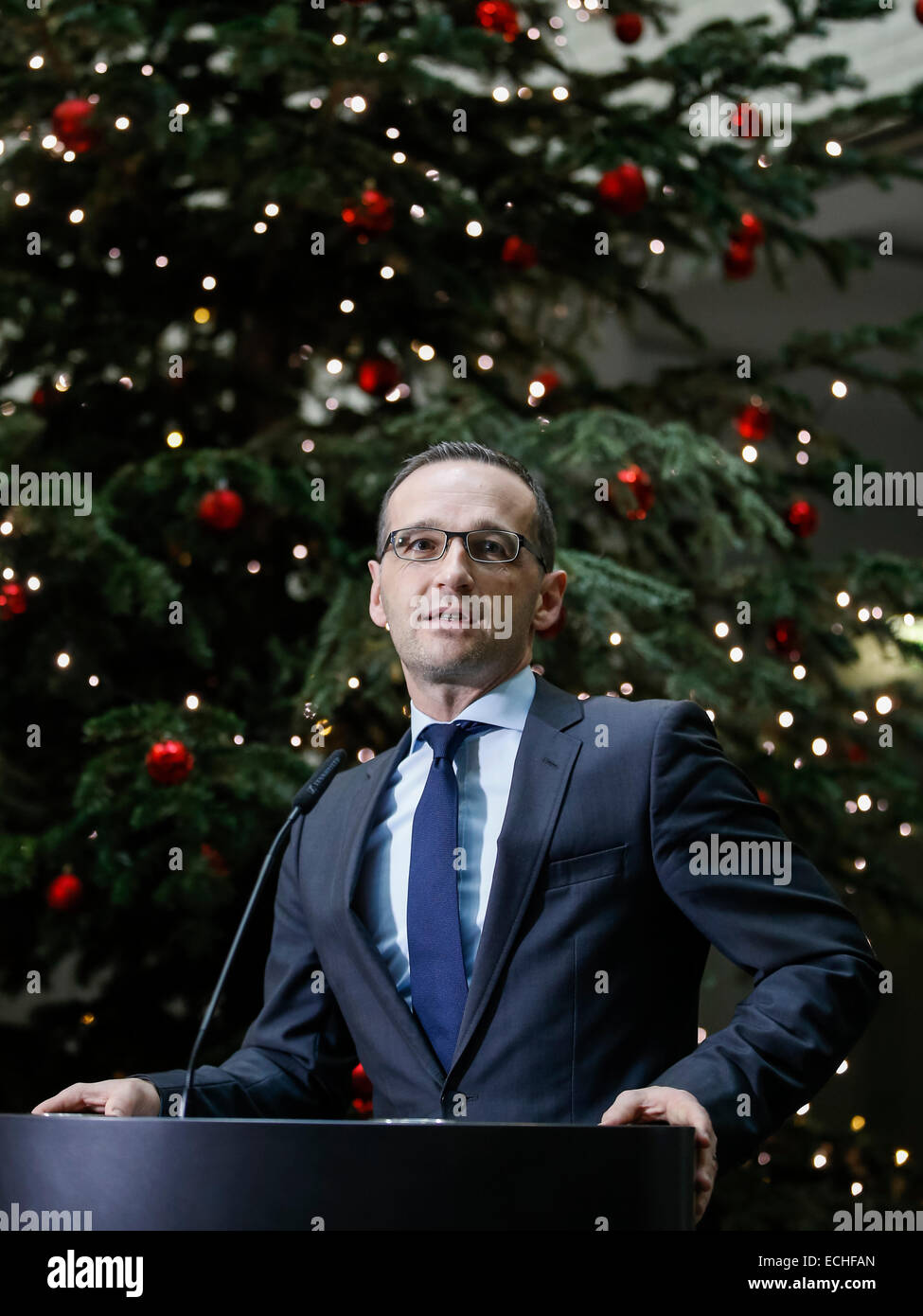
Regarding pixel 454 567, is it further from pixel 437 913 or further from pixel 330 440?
pixel 330 440

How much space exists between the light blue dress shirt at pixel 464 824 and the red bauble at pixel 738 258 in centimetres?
168

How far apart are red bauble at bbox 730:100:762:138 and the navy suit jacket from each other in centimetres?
172

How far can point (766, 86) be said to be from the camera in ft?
9.80

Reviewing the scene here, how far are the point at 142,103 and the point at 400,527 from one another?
1.49m

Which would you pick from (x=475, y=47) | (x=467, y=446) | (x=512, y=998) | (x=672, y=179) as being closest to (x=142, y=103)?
(x=475, y=47)

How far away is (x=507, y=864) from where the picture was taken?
1644 millimetres

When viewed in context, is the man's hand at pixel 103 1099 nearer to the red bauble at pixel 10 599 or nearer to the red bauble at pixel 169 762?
the red bauble at pixel 169 762

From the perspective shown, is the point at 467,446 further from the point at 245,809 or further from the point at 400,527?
the point at 245,809

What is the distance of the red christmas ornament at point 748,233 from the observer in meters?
3.15

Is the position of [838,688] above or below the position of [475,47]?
below

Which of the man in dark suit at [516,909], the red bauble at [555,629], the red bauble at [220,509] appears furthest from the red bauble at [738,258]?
the man in dark suit at [516,909]

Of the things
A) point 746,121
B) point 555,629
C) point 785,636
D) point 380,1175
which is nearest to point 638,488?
point 555,629

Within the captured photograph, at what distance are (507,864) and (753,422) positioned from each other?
5.88ft

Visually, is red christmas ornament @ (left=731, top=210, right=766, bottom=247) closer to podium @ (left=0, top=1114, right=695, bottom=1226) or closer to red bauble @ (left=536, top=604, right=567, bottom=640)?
red bauble @ (left=536, top=604, right=567, bottom=640)
